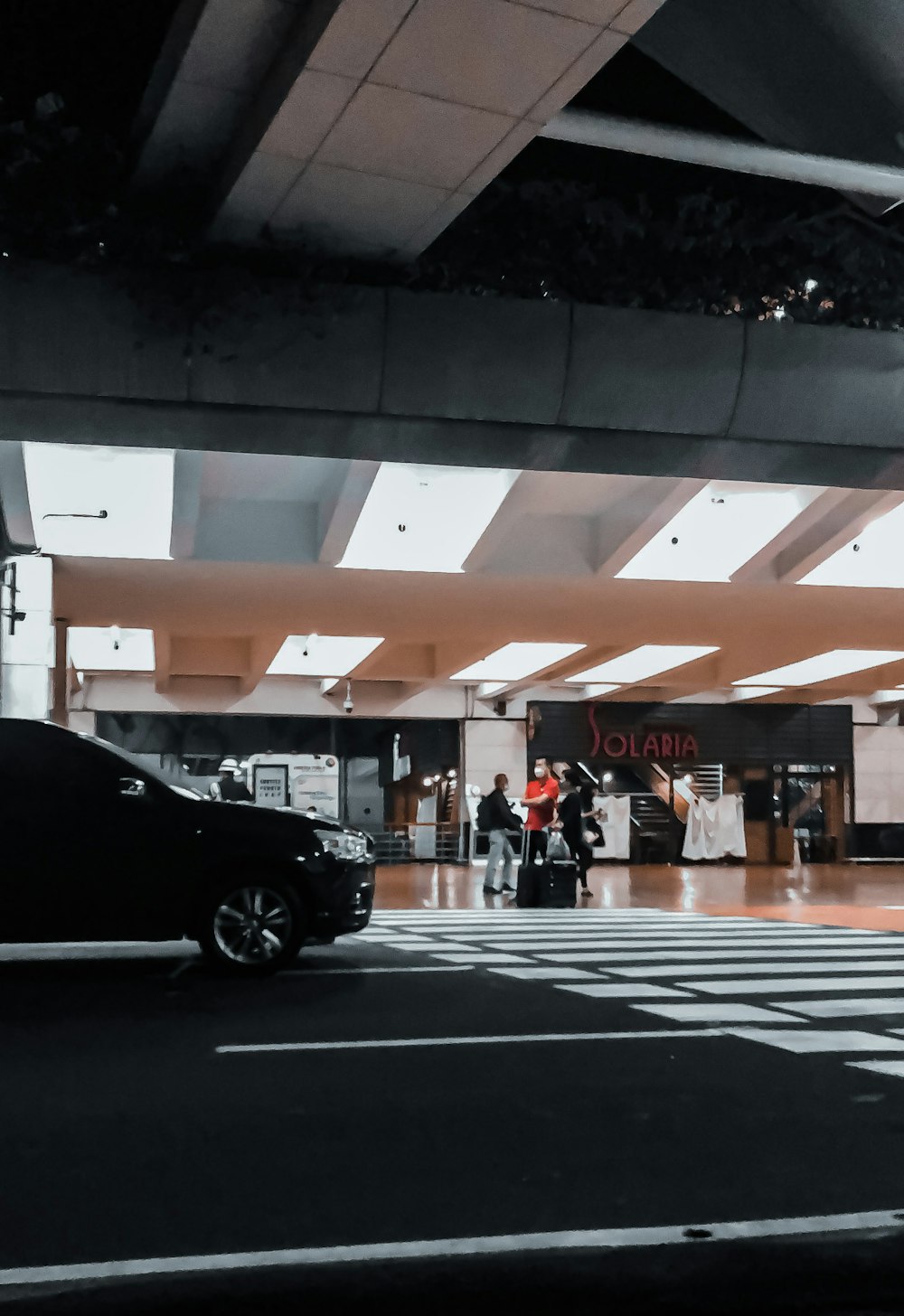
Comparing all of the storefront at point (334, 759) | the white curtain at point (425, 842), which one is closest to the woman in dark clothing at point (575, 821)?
the storefront at point (334, 759)

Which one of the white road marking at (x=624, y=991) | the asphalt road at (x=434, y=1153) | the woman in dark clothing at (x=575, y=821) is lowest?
the white road marking at (x=624, y=991)

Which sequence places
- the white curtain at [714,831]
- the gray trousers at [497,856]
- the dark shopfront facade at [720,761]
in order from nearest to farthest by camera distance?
1. the gray trousers at [497,856]
2. the dark shopfront facade at [720,761]
3. the white curtain at [714,831]

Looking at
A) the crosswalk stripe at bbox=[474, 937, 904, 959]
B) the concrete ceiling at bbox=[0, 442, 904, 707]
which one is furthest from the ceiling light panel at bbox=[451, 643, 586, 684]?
the crosswalk stripe at bbox=[474, 937, 904, 959]

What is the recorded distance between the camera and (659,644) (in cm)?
2467

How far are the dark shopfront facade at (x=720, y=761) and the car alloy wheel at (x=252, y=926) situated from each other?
82.8 ft

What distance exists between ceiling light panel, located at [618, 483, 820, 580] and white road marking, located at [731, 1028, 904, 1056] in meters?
11.4

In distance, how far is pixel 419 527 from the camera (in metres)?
17.3

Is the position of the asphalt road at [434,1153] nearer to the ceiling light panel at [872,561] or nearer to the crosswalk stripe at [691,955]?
the crosswalk stripe at [691,955]

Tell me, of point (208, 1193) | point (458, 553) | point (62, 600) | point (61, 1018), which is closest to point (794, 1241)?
point (208, 1193)

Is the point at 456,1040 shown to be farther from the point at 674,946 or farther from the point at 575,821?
the point at 575,821

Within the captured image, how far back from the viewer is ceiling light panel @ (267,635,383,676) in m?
26.6

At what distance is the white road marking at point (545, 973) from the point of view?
8695 mm

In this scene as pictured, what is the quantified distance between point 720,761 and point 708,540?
58.1 ft

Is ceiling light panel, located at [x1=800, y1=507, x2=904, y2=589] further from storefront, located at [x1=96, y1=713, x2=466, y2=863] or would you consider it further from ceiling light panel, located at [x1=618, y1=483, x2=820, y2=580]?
storefront, located at [x1=96, y1=713, x2=466, y2=863]
